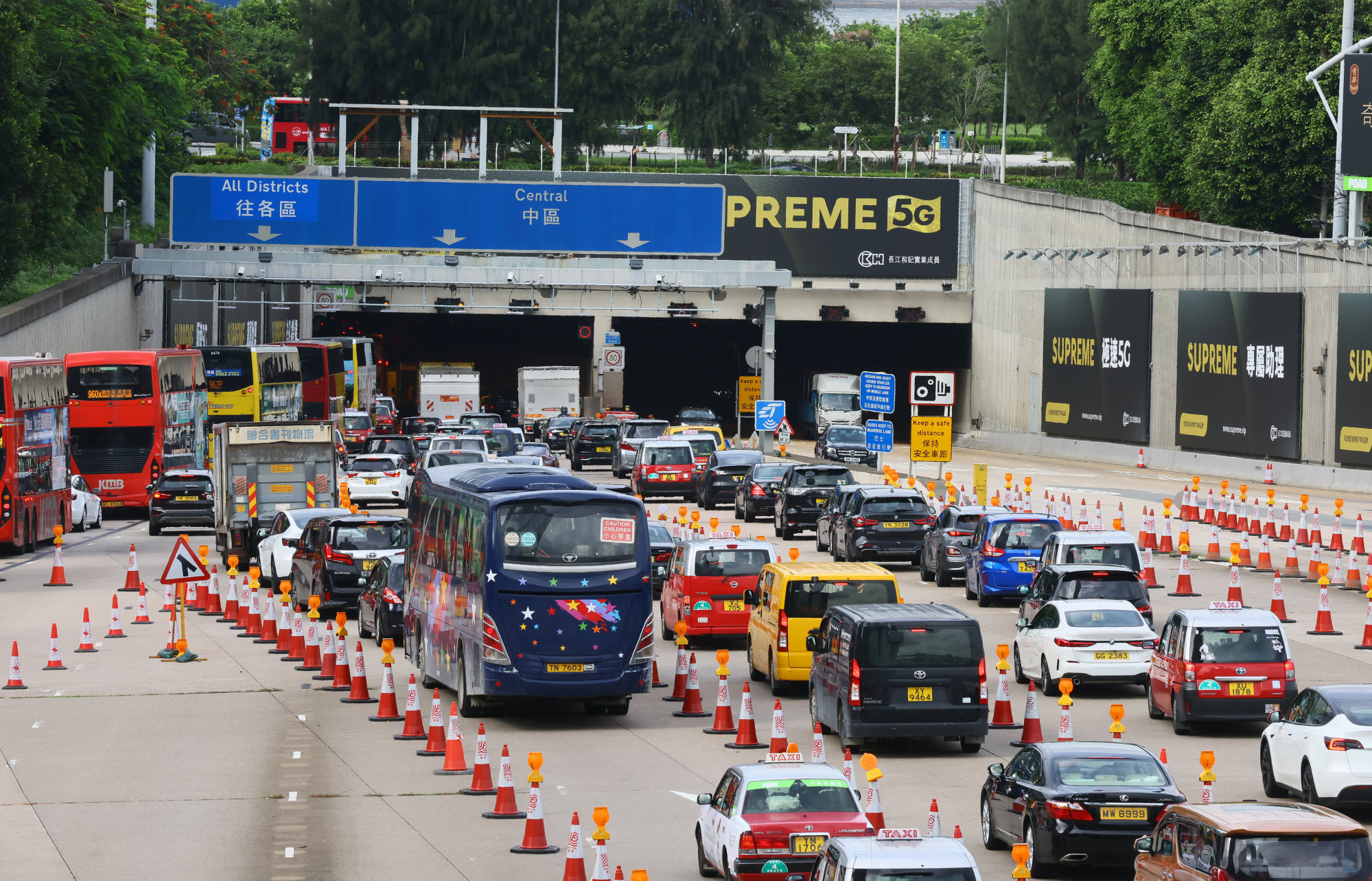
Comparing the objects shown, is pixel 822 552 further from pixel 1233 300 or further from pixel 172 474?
pixel 1233 300

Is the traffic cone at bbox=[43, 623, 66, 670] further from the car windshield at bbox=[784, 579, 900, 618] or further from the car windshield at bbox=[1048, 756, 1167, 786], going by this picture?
the car windshield at bbox=[1048, 756, 1167, 786]

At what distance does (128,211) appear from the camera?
270 ft

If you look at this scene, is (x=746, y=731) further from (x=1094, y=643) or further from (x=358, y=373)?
(x=358, y=373)

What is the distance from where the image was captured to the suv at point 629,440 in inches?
2243

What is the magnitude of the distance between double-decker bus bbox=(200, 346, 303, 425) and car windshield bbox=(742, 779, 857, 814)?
4238cm

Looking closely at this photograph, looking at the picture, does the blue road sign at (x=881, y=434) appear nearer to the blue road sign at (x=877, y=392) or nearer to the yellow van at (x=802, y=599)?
the blue road sign at (x=877, y=392)

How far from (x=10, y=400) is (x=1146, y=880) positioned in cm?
3018

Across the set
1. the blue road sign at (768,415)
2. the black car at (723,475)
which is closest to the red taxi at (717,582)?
the black car at (723,475)

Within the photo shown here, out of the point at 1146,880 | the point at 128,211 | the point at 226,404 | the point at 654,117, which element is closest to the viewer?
the point at 1146,880

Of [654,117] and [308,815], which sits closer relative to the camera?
[308,815]

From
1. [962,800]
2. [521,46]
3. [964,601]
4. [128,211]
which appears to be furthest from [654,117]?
[962,800]

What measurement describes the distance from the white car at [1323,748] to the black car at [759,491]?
27516mm

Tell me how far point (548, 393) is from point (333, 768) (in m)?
57.8

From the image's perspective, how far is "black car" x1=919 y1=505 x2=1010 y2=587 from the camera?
108 ft
